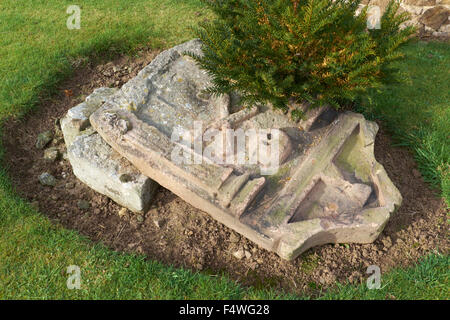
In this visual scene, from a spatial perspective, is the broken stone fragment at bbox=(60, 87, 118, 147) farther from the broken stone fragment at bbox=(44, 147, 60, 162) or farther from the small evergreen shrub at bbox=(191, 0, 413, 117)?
the small evergreen shrub at bbox=(191, 0, 413, 117)

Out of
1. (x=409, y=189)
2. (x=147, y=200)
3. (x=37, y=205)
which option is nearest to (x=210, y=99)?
(x=147, y=200)

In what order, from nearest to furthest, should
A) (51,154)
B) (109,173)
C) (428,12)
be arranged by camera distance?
(109,173)
(51,154)
(428,12)

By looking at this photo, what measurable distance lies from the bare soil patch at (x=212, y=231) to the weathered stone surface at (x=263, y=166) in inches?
8.7

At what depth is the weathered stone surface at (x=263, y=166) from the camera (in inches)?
113

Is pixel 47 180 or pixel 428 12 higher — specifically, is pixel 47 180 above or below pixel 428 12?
below

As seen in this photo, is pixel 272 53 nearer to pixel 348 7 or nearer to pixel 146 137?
pixel 348 7

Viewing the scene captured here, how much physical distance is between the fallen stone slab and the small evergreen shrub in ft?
3.19

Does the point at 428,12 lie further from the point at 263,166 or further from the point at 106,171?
the point at 106,171

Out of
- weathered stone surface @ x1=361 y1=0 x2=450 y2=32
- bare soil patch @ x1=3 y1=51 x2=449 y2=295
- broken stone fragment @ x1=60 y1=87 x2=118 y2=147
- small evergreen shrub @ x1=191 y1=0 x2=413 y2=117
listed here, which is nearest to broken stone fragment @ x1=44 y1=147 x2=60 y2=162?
bare soil patch @ x1=3 y1=51 x2=449 y2=295

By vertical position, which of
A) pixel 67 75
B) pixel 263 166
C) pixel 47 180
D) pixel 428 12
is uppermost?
pixel 428 12

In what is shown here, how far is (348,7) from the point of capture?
3141 mm

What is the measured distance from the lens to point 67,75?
455 cm

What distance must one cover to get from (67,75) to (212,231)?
268 centimetres

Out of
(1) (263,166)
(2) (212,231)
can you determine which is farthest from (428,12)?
(2) (212,231)
